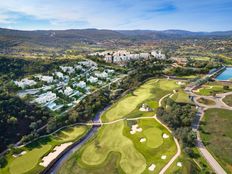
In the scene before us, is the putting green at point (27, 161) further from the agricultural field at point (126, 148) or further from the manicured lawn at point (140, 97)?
the manicured lawn at point (140, 97)

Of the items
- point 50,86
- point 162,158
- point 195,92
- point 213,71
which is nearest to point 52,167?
point 162,158

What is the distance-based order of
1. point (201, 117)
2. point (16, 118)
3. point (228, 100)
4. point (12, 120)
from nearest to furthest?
point (12, 120) < point (201, 117) < point (16, 118) < point (228, 100)

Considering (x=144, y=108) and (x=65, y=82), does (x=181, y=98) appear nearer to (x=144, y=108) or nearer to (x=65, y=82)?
(x=144, y=108)

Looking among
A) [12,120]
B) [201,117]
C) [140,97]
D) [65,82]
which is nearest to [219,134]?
[201,117]

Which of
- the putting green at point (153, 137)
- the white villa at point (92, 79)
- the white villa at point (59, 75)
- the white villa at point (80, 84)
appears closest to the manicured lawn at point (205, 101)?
the putting green at point (153, 137)

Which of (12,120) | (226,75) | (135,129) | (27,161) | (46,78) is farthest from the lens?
(226,75)

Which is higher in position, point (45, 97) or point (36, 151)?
point (45, 97)
